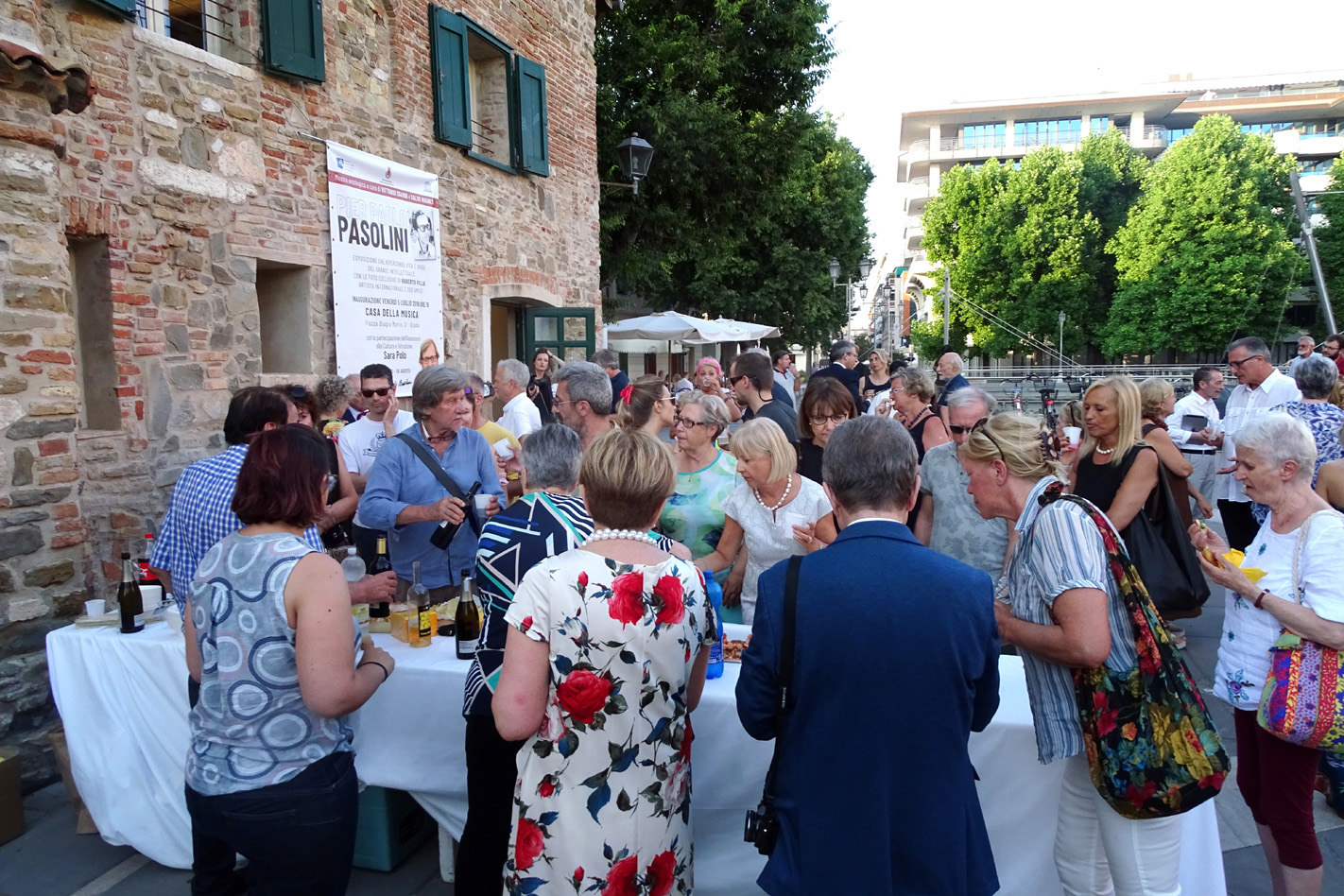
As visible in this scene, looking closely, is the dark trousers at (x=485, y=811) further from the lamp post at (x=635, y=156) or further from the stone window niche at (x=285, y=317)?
the lamp post at (x=635, y=156)

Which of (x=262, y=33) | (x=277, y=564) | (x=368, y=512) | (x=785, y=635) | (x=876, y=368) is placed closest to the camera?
(x=785, y=635)

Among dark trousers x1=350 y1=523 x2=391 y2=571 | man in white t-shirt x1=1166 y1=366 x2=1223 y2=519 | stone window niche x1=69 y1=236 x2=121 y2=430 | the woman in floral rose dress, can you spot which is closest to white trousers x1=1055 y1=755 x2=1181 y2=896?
the woman in floral rose dress

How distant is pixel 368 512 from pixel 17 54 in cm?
265

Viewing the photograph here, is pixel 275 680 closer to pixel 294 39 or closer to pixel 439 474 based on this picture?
pixel 439 474

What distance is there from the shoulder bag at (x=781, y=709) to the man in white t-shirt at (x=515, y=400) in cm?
453

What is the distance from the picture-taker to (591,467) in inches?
80.6

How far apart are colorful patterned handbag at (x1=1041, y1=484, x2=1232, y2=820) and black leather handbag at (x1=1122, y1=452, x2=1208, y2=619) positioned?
5.54 feet

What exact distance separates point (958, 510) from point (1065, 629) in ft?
5.89

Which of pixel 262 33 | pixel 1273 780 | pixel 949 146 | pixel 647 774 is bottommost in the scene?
pixel 1273 780

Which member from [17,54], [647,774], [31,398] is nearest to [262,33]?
[17,54]

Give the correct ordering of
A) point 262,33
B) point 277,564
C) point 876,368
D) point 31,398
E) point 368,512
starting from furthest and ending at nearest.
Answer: point 876,368 → point 262,33 → point 31,398 → point 368,512 → point 277,564

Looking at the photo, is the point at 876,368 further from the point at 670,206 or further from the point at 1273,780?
the point at 1273,780

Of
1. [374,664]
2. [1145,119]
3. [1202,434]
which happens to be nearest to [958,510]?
[374,664]

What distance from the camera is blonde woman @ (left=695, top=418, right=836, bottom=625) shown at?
3350 mm
